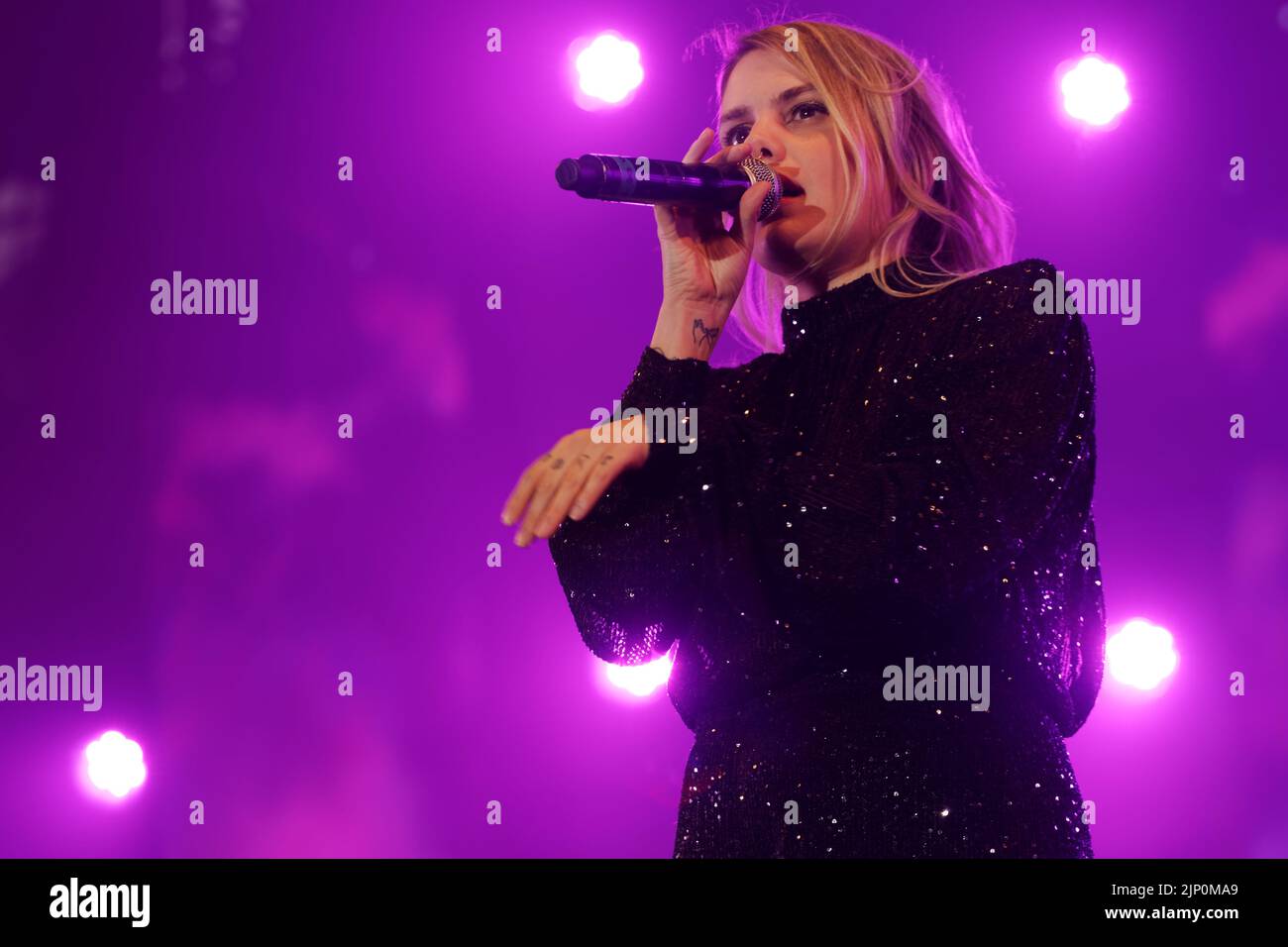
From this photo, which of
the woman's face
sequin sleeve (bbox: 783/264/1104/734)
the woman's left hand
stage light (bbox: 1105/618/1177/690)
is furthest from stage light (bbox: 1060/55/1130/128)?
the woman's left hand

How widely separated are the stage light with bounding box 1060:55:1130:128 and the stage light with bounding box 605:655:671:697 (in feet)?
3.83

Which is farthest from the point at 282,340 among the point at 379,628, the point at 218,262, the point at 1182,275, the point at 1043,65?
the point at 1182,275

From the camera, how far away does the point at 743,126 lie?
1.47m

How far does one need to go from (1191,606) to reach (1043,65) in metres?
0.95

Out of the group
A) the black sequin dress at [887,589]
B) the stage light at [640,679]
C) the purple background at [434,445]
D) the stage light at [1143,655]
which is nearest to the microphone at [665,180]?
the black sequin dress at [887,589]

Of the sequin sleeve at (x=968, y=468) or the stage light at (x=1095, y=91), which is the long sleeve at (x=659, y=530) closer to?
the sequin sleeve at (x=968, y=468)

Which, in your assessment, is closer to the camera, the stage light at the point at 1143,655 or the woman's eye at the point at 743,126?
the woman's eye at the point at 743,126

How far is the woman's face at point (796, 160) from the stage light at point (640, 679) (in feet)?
3.32

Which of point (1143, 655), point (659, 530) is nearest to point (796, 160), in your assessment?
point (659, 530)

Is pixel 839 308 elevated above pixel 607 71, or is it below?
below

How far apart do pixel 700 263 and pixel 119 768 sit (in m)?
1.50

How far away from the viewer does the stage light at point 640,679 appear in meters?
2.29

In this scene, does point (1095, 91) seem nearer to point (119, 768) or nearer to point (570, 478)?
point (570, 478)

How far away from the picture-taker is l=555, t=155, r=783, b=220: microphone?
1232 millimetres
